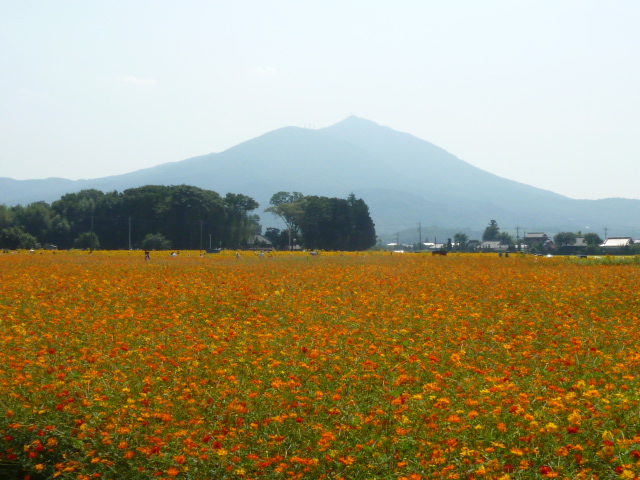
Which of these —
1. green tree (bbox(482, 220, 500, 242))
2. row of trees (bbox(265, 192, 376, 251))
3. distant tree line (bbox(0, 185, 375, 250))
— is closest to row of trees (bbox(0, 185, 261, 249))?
distant tree line (bbox(0, 185, 375, 250))

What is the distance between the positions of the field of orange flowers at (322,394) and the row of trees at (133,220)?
77096 millimetres

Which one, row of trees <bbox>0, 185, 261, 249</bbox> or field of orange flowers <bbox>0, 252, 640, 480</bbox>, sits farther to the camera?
row of trees <bbox>0, 185, 261, 249</bbox>

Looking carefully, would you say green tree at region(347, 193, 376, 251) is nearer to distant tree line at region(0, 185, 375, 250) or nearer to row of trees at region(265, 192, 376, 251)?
row of trees at region(265, 192, 376, 251)

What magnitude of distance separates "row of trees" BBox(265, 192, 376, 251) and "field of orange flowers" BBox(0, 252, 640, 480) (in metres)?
90.3

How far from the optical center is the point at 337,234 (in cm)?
10262

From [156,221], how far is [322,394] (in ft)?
288

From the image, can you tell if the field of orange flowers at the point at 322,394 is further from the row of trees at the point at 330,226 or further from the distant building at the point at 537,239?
the distant building at the point at 537,239

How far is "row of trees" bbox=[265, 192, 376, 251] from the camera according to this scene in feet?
336

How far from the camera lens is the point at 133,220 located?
300 feet

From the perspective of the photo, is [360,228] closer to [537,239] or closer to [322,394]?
[537,239]

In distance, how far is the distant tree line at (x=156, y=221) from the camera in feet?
289

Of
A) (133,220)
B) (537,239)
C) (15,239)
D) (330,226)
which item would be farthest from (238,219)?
(537,239)

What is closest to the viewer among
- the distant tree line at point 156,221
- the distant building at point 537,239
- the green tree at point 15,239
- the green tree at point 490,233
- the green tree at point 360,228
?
the green tree at point 15,239

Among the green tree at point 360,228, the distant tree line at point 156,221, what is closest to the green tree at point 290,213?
the distant tree line at point 156,221
